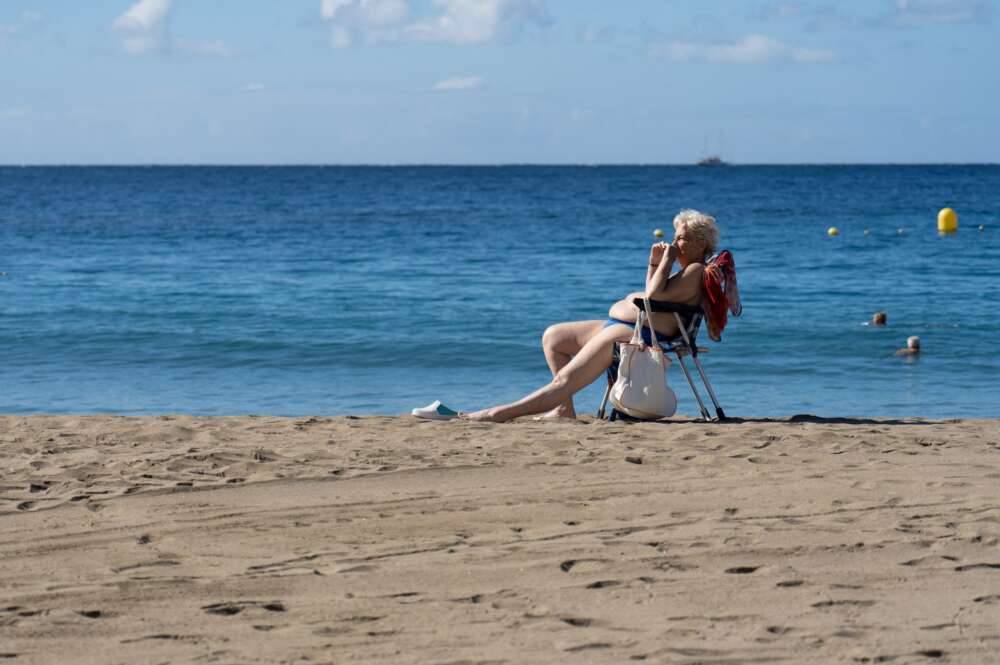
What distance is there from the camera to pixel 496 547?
4469 millimetres

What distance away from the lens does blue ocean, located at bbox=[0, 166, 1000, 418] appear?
10.2 metres

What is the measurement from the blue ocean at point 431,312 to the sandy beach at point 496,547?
10.1 feet

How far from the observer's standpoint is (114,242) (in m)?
29.1

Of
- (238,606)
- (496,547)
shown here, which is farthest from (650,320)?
(238,606)

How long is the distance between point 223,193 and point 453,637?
59949 millimetres

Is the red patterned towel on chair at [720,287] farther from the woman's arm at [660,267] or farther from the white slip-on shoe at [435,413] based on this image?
the white slip-on shoe at [435,413]

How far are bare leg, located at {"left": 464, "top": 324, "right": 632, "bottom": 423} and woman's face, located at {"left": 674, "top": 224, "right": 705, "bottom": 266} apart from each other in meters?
0.55

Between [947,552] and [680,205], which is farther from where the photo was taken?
[680,205]

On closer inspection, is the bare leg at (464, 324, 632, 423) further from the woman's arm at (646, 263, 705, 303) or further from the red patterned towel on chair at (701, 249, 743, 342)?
the red patterned towel on chair at (701, 249, 743, 342)

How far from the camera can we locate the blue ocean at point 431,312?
10.2 meters

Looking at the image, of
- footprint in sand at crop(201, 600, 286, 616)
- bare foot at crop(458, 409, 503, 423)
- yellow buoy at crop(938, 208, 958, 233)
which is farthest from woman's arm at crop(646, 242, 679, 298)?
yellow buoy at crop(938, 208, 958, 233)

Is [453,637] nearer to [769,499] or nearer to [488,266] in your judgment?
[769,499]

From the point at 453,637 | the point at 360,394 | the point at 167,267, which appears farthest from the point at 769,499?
the point at 167,267

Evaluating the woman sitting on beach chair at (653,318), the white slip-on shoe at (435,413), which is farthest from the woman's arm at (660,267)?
the white slip-on shoe at (435,413)
